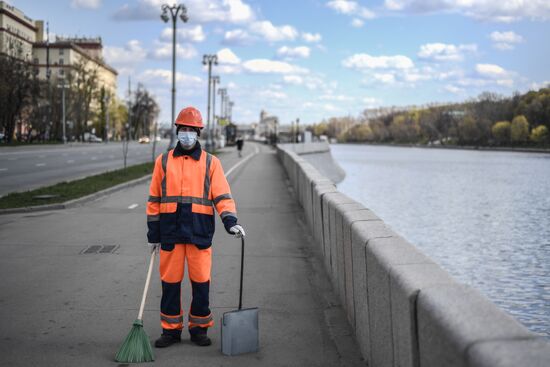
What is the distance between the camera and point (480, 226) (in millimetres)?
28203

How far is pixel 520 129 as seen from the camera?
141m

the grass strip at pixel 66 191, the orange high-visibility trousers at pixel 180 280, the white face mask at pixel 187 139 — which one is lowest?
the grass strip at pixel 66 191

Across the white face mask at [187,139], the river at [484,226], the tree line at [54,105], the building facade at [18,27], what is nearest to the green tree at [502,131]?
the tree line at [54,105]

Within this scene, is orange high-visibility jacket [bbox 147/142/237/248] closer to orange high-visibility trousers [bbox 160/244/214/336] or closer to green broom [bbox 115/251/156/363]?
orange high-visibility trousers [bbox 160/244/214/336]

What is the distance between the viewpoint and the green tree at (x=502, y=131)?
15038 cm

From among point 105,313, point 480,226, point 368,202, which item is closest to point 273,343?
point 105,313

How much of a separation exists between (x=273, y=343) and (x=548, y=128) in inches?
5555

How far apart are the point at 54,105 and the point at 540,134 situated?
85.1 m

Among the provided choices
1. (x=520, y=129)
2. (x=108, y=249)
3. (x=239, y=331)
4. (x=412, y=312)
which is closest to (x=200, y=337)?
(x=239, y=331)

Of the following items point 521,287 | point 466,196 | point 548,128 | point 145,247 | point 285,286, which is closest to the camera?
point 285,286

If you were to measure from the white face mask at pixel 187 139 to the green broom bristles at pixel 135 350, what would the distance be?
1.41 meters

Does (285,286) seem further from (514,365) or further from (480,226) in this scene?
(480,226)

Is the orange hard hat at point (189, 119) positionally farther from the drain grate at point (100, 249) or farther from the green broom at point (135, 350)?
the drain grate at point (100, 249)

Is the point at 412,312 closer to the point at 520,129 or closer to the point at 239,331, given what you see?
the point at 239,331
